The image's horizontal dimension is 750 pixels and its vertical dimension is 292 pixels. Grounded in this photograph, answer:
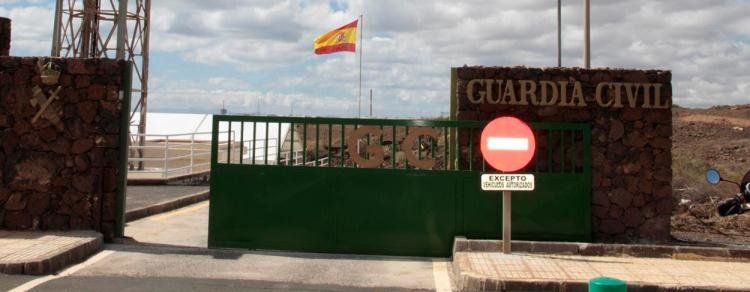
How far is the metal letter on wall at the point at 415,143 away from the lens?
371 inches

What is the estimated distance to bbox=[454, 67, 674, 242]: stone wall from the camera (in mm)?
9508

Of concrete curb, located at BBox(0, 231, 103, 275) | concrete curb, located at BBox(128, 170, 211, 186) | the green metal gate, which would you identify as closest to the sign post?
the green metal gate

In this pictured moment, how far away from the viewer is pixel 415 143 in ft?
31.2

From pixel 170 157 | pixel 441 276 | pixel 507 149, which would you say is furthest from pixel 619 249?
pixel 170 157

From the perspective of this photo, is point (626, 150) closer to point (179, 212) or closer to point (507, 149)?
point (507, 149)

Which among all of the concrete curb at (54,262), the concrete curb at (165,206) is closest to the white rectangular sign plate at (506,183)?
the concrete curb at (54,262)

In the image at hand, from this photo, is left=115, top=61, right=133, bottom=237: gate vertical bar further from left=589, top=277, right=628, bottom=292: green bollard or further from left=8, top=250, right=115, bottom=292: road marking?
left=589, top=277, right=628, bottom=292: green bollard

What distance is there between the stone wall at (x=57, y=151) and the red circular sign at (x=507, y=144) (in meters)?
4.92

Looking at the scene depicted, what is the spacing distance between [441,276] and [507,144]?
1857mm

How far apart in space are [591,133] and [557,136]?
1.47 ft

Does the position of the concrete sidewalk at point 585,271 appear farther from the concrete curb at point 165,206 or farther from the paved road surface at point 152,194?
the paved road surface at point 152,194

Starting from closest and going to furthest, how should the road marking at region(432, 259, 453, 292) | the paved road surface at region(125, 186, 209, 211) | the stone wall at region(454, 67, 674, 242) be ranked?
the road marking at region(432, 259, 453, 292) → the stone wall at region(454, 67, 674, 242) → the paved road surface at region(125, 186, 209, 211)

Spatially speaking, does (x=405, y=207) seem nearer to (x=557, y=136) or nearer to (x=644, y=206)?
(x=557, y=136)

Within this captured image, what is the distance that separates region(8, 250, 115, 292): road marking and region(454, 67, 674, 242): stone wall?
5778mm
